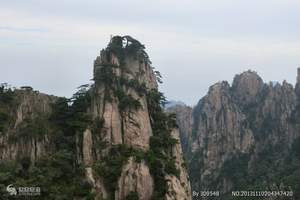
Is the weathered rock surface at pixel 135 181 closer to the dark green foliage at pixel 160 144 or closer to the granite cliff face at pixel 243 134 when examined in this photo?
the dark green foliage at pixel 160 144

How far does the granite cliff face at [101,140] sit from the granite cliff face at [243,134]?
153 feet

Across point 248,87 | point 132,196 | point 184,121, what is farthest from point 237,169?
point 132,196

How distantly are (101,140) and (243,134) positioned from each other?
61.1m

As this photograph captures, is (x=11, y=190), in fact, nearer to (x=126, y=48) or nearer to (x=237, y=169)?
(x=126, y=48)

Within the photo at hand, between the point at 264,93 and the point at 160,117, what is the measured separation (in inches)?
2409

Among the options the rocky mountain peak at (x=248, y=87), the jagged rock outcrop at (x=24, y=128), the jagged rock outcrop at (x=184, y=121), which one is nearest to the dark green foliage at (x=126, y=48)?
the jagged rock outcrop at (x=24, y=128)

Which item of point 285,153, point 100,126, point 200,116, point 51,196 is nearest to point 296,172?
point 285,153

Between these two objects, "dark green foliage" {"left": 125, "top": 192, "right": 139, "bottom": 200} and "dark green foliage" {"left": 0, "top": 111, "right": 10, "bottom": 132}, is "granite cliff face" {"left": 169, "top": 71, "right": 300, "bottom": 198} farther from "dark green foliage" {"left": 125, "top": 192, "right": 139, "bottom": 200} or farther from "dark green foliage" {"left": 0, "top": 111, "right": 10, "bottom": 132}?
"dark green foliage" {"left": 0, "top": 111, "right": 10, "bottom": 132}

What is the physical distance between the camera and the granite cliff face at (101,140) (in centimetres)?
4697

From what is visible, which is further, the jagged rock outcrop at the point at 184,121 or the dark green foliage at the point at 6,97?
the jagged rock outcrop at the point at 184,121

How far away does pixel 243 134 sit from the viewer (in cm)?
10825

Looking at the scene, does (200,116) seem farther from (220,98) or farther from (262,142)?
(262,142)

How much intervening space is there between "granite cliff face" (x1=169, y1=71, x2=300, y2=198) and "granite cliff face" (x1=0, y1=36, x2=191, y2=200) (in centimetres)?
4655

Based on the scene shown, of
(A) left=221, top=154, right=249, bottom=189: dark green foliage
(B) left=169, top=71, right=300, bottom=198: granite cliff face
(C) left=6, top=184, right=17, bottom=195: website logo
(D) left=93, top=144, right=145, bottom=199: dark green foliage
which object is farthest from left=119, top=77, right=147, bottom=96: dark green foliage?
(B) left=169, top=71, right=300, bottom=198: granite cliff face
